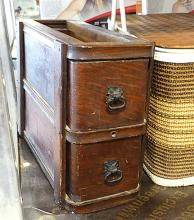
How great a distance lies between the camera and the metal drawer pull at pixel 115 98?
0.81 meters

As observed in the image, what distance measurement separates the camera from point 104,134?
2.72ft

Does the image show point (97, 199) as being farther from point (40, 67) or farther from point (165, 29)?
point (165, 29)

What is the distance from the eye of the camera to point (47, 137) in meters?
0.96

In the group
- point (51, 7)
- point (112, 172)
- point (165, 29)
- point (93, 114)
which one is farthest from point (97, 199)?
point (51, 7)

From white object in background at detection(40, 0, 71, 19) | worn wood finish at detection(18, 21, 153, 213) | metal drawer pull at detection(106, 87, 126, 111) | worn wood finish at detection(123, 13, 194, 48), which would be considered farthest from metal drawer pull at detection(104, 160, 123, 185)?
white object in background at detection(40, 0, 71, 19)

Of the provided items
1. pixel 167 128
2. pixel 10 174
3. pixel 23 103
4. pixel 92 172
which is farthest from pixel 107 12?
pixel 10 174

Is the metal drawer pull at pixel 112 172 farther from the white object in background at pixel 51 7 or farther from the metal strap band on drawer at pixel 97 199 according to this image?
the white object in background at pixel 51 7

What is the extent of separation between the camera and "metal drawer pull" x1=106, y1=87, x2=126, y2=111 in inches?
31.7

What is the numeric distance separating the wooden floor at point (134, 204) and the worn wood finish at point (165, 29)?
15.6 inches

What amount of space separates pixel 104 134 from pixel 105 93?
0.10 metres

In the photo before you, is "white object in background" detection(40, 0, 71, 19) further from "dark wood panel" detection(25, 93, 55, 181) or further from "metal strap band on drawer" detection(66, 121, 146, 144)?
"metal strap band on drawer" detection(66, 121, 146, 144)

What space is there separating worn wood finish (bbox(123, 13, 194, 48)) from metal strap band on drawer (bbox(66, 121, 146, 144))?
22 centimetres

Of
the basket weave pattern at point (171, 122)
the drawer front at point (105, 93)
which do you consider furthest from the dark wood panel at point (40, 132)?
the basket weave pattern at point (171, 122)

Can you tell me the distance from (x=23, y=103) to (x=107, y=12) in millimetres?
745
